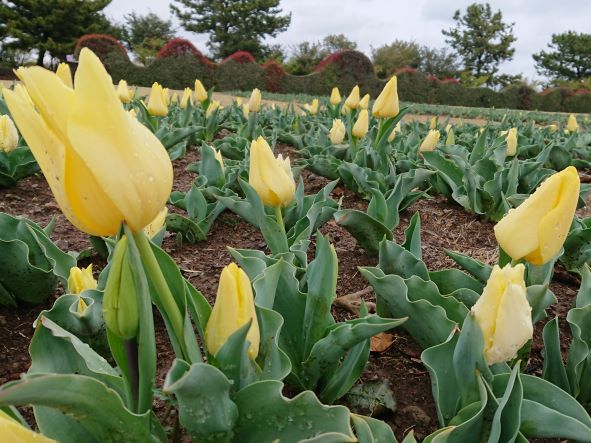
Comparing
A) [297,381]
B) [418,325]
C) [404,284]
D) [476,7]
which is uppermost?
[476,7]

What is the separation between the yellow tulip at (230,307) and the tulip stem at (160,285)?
0.06 m

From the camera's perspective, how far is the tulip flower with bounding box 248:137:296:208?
5.15 feet

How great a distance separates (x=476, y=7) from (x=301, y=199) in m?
68.8

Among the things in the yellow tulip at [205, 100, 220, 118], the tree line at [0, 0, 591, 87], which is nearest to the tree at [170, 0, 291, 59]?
the tree line at [0, 0, 591, 87]

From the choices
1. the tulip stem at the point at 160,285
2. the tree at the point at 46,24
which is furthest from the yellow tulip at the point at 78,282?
the tree at the point at 46,24

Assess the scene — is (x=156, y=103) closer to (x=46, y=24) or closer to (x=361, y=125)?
(x=361, y=125)

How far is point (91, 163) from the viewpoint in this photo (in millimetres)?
671

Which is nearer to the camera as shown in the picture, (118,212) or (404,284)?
(118,212)

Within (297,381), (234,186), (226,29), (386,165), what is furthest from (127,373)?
(226,29)

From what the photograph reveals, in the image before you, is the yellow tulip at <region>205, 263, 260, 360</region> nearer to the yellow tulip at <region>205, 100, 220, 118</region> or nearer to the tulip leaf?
the tulip leaf

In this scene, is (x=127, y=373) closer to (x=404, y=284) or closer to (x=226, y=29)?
(x=404, y=284)

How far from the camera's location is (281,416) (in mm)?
873

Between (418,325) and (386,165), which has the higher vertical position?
(386,165)

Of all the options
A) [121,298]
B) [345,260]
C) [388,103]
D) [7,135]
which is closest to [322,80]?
[388,103]
